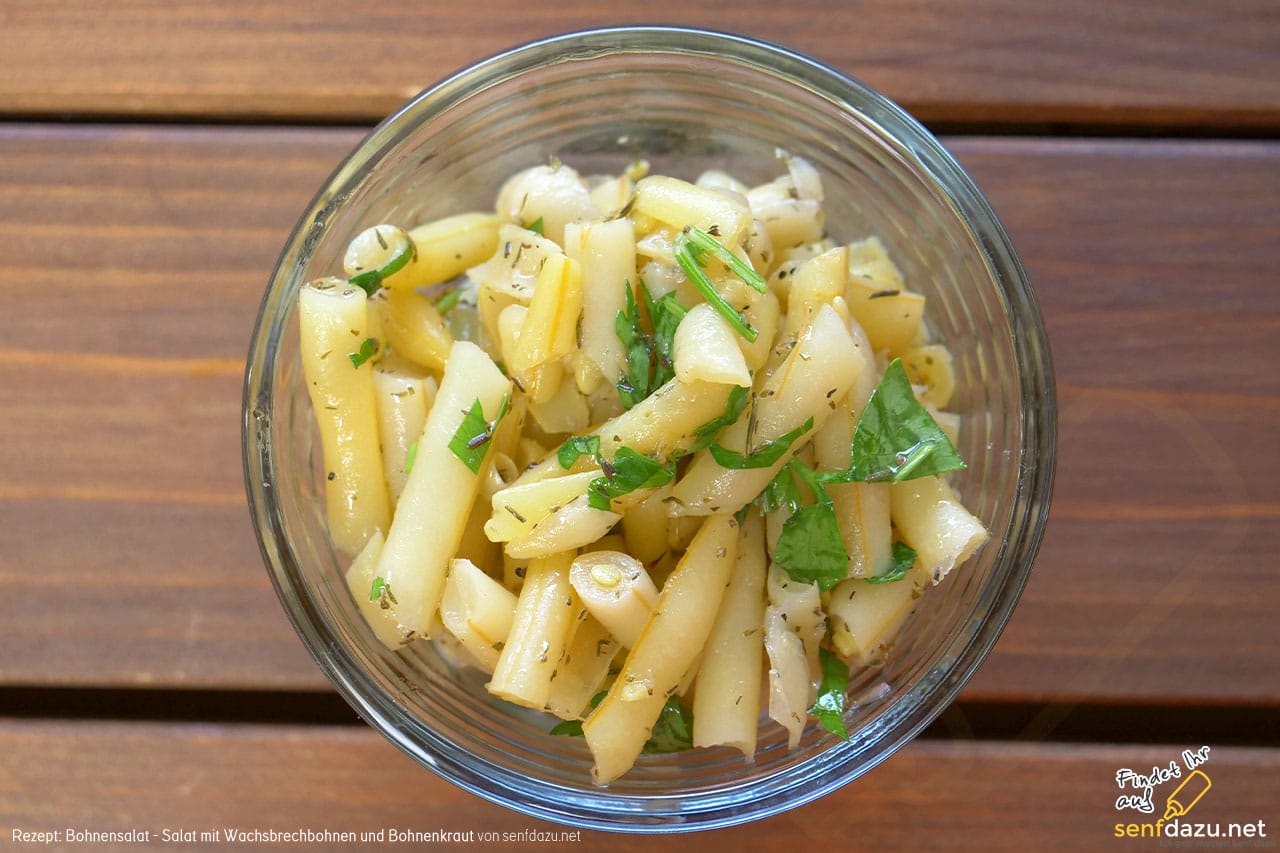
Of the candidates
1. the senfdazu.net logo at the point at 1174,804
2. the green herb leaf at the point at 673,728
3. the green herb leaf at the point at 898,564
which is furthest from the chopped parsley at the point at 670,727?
the senfdazu.net logo at the point at 1174,804

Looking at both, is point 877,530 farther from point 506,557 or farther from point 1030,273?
point 1030,273

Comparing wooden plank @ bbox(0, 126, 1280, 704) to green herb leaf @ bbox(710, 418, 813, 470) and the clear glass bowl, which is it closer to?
the clear glass bowl

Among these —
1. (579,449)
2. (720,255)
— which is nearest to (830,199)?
(720,255)

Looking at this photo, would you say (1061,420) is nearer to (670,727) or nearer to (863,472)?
(863,472)

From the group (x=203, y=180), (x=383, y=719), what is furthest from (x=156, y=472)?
(x=383, y=719)

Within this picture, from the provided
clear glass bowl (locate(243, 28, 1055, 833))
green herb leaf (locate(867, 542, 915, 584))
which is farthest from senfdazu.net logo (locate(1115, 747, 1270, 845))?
green herb leaf (locate(867, 542, 915, 584))

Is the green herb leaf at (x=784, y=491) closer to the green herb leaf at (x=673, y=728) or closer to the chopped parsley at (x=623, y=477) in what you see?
the chopped parsley at (x=623, y=477)
